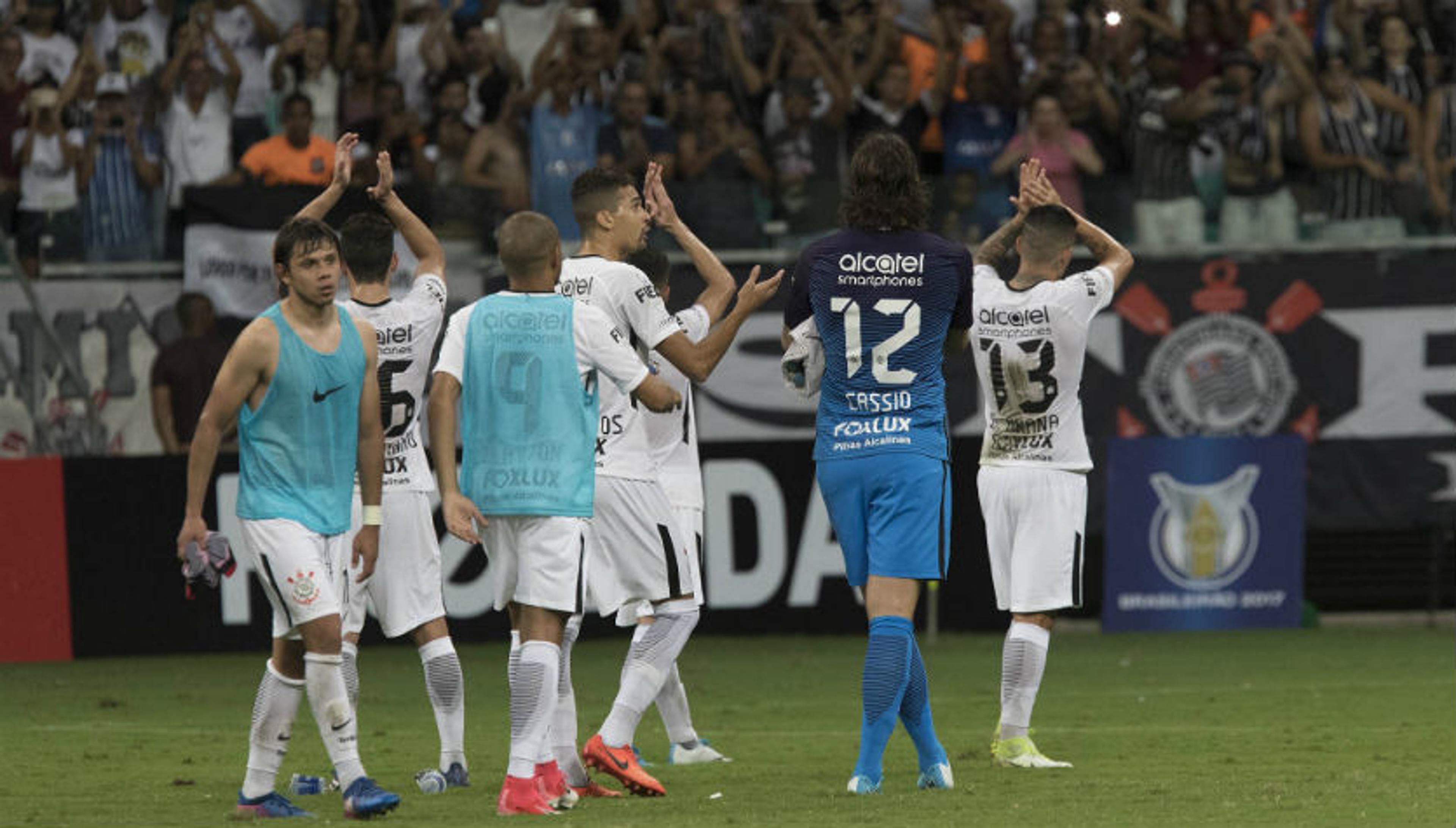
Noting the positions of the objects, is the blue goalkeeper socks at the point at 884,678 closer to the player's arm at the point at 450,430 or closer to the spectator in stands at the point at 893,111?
the player's arm at the point at 450,430

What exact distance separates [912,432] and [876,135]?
4.03 feet

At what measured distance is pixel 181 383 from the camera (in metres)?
18.1

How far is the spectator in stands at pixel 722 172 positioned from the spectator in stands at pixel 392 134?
2.19 metres

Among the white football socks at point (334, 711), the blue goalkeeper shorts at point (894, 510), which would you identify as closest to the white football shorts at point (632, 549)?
the blue goalkeeper shorts at point (894, 510)

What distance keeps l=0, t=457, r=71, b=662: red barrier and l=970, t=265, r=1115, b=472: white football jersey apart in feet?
28.7

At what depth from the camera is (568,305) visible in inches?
372

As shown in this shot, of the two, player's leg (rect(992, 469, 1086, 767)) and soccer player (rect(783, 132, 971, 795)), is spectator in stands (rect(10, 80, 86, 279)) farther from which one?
soccer player (rect(783, 132, 971, 795))

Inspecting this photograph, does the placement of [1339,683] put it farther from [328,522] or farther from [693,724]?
[328,522]

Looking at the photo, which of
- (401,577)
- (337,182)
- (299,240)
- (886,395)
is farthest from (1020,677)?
(299,240)

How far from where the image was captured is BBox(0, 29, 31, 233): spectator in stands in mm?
19281

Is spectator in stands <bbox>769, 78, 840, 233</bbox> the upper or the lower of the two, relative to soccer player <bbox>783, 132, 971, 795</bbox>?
upper

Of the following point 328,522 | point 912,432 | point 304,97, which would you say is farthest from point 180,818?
point 304,97

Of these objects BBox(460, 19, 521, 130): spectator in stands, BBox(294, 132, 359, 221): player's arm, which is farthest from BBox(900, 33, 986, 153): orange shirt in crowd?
BBox(294, 132, 359, 221): player's arm

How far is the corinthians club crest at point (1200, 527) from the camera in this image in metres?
18.6
